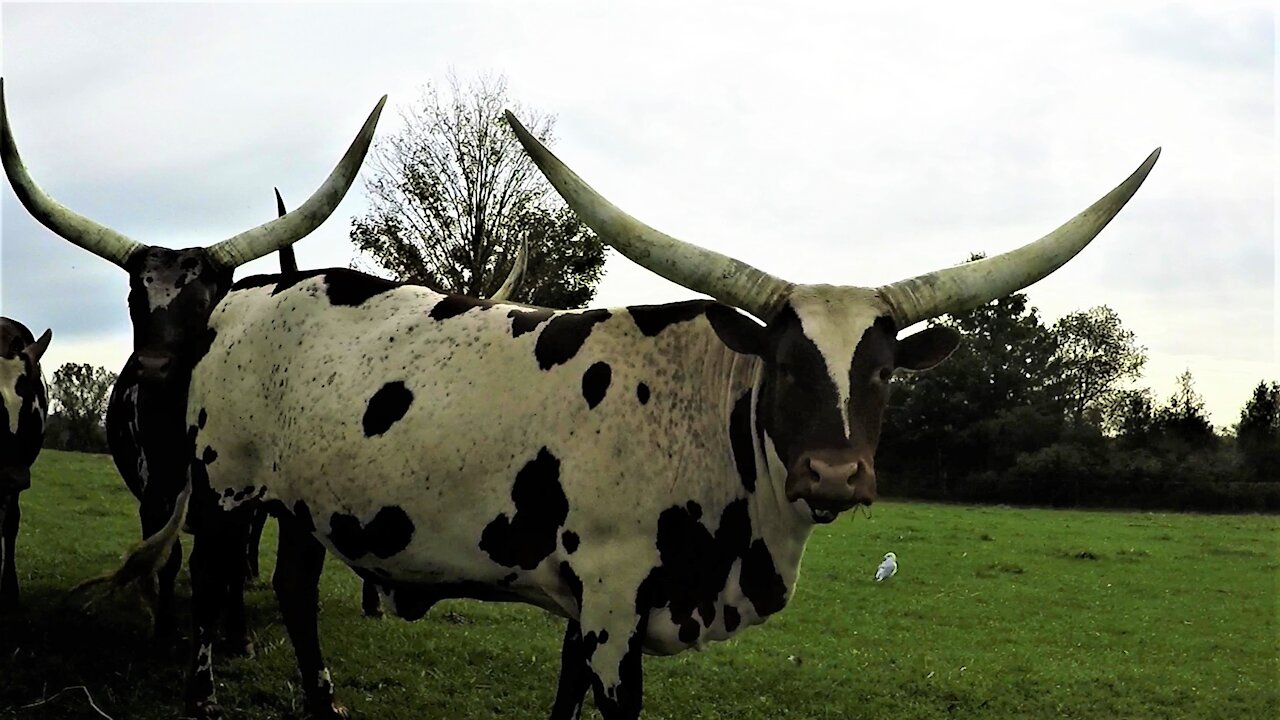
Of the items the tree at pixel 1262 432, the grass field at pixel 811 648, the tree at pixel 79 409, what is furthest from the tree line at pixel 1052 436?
the tree at pixel 79 409

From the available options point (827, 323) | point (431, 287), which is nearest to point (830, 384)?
point (827, 323)

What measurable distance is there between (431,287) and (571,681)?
2.23 meters

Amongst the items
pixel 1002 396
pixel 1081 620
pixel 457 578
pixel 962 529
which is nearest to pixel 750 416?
pixel 457 578

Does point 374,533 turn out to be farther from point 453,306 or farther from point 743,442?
point 743,442

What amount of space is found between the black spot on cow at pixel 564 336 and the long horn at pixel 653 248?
1.62 feet

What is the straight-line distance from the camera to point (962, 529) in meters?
23.6

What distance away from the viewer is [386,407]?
17.3ft

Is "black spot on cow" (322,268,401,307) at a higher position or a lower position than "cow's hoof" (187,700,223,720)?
higher

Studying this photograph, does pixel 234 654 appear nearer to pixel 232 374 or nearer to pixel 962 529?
pixel 232 374

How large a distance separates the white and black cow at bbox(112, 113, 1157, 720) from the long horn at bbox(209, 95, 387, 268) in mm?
1207

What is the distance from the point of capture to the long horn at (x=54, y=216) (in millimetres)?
6570

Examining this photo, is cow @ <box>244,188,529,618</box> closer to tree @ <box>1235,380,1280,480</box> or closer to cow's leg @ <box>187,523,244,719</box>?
cow's leg @ <box>187,523,244,719</box>

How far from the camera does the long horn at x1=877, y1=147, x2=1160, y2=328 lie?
473 centimetres

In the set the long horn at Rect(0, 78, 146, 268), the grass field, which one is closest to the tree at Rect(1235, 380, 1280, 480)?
the grass field
